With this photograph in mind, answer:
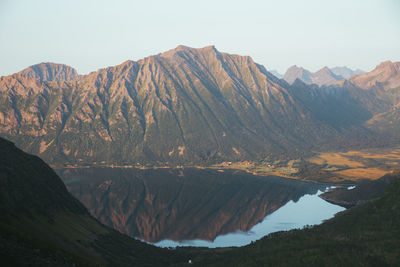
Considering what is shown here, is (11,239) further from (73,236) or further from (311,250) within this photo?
(311,250)

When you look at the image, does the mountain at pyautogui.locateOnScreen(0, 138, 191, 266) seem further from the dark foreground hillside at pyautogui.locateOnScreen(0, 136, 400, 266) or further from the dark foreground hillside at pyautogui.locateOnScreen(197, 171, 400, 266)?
the dark foreground hillside at pyautogui.locateOnScreen(197, 171, 400, 266)

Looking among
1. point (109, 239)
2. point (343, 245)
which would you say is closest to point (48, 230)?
point (109, 239)

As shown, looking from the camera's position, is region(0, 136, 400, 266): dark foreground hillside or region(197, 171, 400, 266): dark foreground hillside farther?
region(197, 171, 400, 266): dark foreground hillside

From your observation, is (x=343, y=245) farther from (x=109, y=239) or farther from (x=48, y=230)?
(x=48, y=230)

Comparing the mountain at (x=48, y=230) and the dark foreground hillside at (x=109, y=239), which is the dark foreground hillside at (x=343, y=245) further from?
the mountain at (x=48, y=230)

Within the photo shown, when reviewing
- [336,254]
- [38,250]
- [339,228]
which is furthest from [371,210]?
[38,250]

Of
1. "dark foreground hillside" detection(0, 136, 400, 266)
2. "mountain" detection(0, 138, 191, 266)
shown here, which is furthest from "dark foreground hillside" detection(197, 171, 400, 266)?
"mountain" detection(0, 138, 191, 266)
